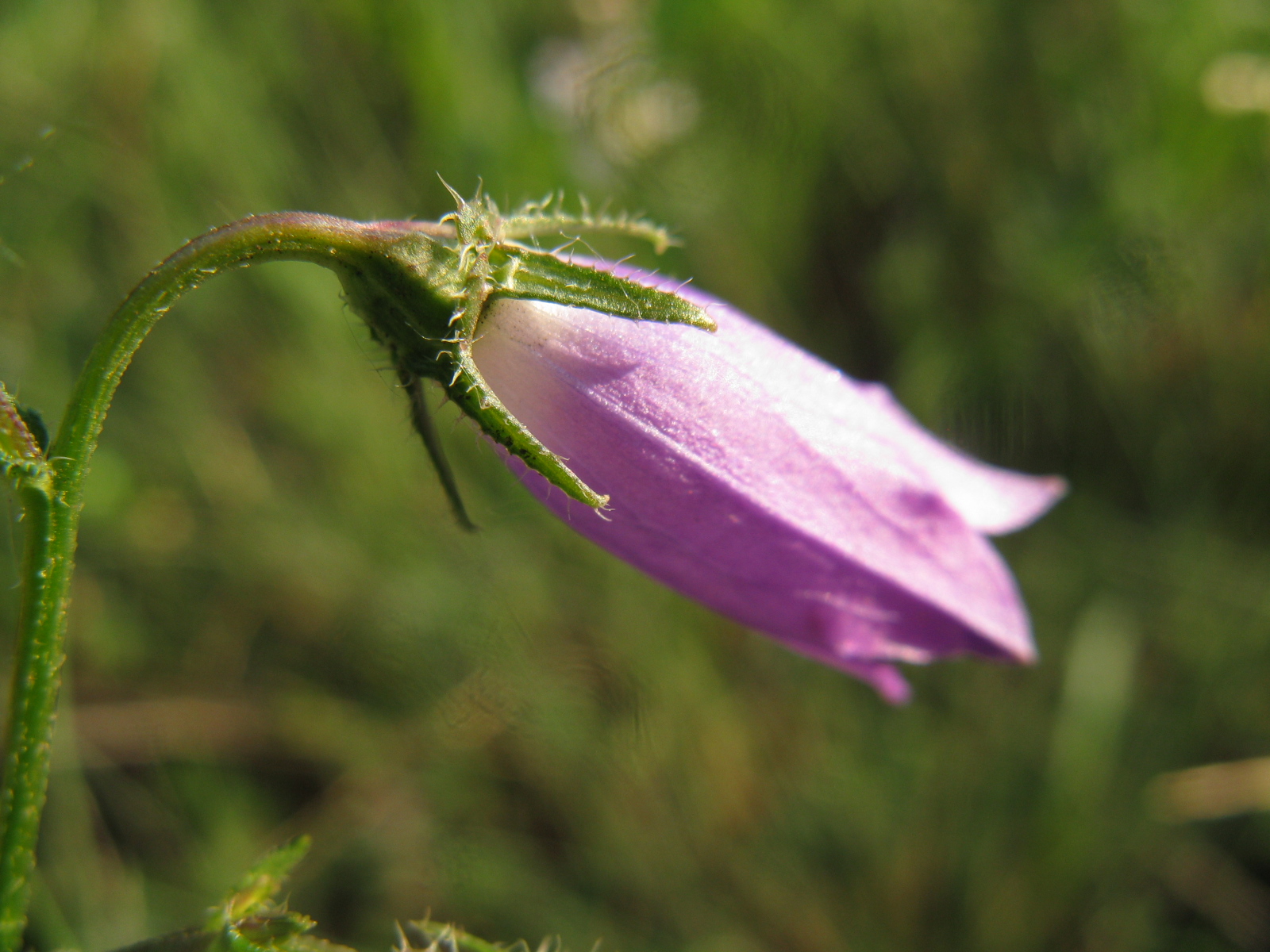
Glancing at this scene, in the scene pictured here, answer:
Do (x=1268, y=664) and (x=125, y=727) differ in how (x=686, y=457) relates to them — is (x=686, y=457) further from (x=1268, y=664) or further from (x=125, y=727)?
(x=125, y=727)

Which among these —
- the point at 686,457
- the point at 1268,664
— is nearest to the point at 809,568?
the point at 686,457

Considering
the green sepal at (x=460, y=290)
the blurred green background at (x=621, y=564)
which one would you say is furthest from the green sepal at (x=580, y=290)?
the blurred green background at (x=621, y=564)

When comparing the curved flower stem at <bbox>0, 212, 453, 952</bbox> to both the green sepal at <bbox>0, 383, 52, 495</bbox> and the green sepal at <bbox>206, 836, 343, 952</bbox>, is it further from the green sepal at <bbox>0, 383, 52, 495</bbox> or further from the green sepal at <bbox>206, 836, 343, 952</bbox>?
the green sepal at <bbox>206, 836, 343, 952</bbox>

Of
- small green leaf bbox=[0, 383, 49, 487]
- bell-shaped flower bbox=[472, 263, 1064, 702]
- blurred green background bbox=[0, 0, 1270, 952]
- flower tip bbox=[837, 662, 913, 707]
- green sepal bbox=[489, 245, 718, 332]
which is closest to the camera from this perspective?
small green leaf bbox=[0, 383, 49, 487]

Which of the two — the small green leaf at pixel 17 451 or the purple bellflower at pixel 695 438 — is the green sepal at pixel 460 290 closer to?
the purple bellflower at pixel 695 438

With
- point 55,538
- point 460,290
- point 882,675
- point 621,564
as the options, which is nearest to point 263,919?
point 55,538

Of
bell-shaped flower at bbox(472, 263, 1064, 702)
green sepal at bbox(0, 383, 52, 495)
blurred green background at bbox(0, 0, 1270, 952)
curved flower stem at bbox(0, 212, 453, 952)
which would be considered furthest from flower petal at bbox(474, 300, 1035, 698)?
blurred green background at bbox(0, 0, 1270, 952)
